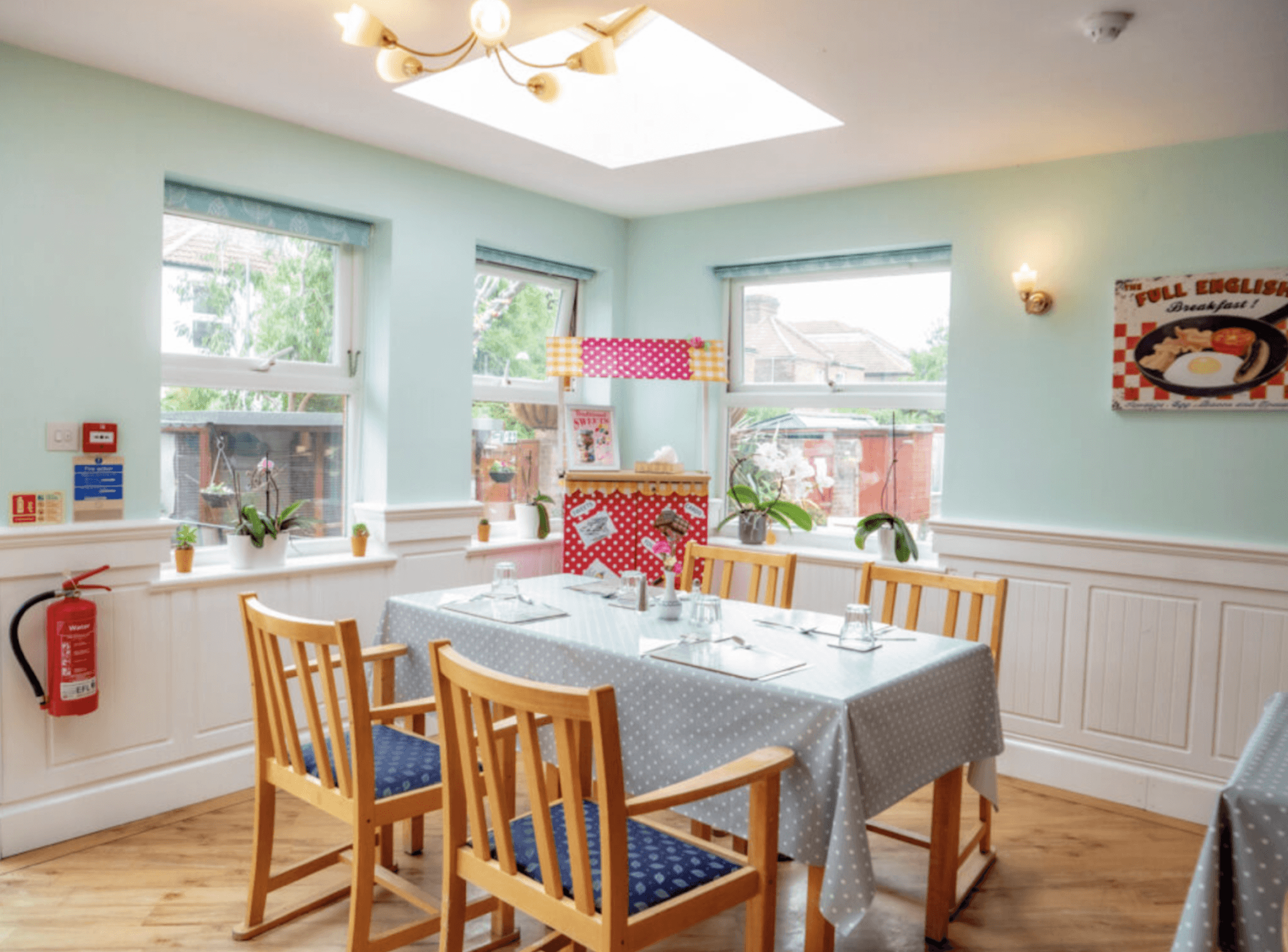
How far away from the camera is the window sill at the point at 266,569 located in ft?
10.4

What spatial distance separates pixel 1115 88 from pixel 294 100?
267 cm

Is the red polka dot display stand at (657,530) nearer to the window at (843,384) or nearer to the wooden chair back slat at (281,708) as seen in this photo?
the window at (843,384)

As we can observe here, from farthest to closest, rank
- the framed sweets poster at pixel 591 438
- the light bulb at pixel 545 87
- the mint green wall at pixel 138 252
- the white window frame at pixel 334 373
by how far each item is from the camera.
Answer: the framed sweets poster at pixel 591 438, the white window frame at pixel 334 373, the mint green wall at pixel 138 252, the light bulb at pixel 545 87

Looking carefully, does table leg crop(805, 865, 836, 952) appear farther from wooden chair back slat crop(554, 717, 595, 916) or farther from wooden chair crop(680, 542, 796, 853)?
wooden chair crop(680, 542, 796, 853)

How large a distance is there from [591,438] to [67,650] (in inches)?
97.3

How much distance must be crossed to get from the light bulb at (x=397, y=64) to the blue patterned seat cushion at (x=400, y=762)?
164 cm

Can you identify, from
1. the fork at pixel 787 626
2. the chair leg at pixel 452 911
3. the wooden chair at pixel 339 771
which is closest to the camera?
the chair leg at pixel 452 911

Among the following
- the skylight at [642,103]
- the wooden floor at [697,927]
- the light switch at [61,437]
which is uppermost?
the skylight at [642,103]

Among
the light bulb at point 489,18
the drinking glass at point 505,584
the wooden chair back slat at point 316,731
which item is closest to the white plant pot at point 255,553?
the drinking glass at point 505,584

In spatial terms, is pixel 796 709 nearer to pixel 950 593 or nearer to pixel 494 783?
pixel 494 783

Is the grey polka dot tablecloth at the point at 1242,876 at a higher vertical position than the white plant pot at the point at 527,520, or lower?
lower

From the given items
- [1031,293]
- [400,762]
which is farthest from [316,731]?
[1031,293]

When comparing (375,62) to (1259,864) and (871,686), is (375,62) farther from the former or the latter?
(1259,864)

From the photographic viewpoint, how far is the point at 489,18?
2.14 meters
